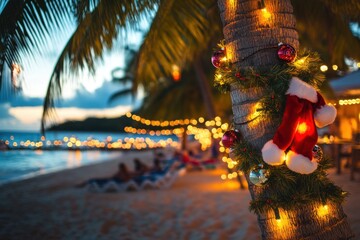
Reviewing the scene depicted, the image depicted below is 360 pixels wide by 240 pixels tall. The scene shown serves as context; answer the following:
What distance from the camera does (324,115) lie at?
2877 mm

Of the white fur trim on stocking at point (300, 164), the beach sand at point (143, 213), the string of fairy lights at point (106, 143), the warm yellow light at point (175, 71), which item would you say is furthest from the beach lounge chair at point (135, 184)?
the string of fairy lights at point (106, 143)

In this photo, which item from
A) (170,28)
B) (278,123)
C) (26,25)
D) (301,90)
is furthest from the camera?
(170,28)

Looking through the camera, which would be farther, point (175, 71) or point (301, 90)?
point (175, 71)

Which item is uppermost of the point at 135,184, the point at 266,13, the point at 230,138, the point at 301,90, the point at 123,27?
the point at 123,27

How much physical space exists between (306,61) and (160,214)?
194 inches

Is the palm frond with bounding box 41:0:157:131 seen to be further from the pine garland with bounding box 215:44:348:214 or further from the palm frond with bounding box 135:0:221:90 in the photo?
Result: the pine garland with bounding box 215:44:348:214

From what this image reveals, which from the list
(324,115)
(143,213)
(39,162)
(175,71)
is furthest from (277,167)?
(39,162)

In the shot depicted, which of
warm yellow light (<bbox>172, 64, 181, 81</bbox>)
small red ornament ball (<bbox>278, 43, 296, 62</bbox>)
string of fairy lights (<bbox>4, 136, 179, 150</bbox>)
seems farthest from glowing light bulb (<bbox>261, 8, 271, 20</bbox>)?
string of fairy lights (<bbox>4, 136, 179, 150</bbox>)

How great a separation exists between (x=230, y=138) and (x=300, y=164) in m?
0.58

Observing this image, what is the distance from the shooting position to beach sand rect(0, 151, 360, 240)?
5723mm

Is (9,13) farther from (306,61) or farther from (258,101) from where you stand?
(306,61)

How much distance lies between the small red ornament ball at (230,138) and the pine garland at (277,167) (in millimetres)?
52

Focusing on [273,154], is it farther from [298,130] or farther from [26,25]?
[26,25]

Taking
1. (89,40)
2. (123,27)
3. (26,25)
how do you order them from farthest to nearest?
1. (123,27)
2. (89,40)
3. (26,25)
